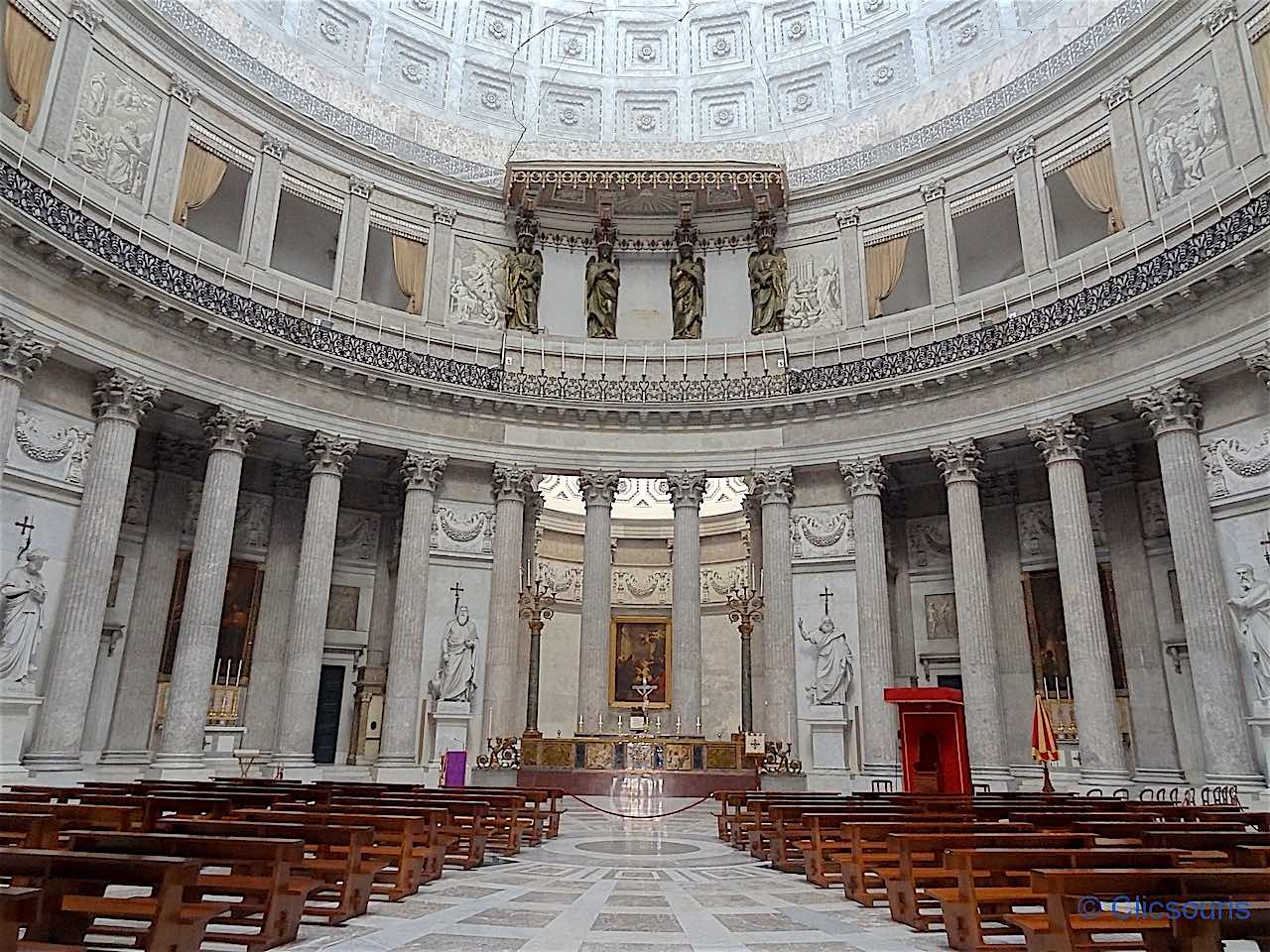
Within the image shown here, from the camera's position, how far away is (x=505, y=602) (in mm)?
23484

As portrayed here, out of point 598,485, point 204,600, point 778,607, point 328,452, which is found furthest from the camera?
point 598,485

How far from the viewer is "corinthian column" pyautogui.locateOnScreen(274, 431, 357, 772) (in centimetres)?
2061

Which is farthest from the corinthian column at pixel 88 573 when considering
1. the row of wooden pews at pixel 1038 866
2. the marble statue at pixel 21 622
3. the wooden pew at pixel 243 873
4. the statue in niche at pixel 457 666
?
the row of wooden pews at pixel 1038 866

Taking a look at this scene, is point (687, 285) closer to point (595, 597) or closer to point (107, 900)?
point (595, 597)

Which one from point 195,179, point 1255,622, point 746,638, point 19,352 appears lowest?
point 1255,622

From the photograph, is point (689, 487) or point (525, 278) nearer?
point (689, 487)

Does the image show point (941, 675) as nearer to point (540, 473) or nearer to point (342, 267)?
point (540, 473)

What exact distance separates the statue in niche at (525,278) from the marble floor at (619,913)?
19.3m

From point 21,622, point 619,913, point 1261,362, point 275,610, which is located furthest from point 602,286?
point 619,913

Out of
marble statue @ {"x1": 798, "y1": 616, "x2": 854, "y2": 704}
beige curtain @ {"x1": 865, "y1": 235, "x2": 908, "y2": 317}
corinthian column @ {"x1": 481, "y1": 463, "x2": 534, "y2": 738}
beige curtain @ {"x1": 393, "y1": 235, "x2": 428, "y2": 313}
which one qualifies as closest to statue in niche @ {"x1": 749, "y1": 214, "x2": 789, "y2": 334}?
beige curtain @ {"x1": 865, "y1": 235, "x2": 908, "y2": 317}

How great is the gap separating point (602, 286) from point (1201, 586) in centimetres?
1913

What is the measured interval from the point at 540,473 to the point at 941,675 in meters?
13.5

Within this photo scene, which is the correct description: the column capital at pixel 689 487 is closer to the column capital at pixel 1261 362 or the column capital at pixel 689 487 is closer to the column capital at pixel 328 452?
the column capital at pixel 328 452

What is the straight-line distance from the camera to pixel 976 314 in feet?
77.5
